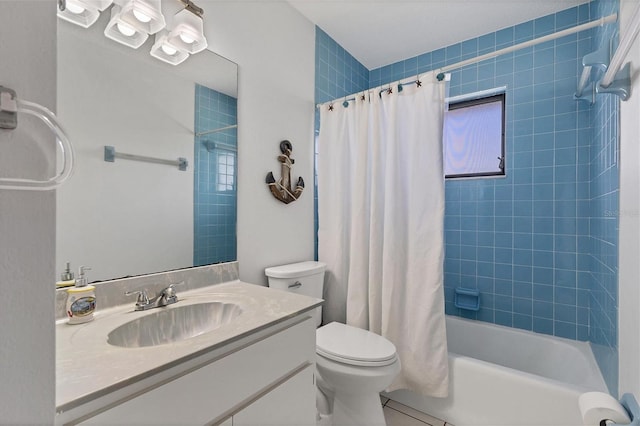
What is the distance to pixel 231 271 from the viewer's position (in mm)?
1497

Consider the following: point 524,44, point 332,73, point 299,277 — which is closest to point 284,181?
point 299,277

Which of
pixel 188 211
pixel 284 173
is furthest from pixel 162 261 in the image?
pixel 284 173

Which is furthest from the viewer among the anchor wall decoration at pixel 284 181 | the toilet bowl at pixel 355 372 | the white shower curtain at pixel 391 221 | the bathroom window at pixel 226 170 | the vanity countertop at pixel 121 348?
the anchor wall decoration at pixel 284 181

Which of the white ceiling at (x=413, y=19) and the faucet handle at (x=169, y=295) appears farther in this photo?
the white ceiling at (x=413, y=19)

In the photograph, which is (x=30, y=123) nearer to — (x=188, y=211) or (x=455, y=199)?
(x=188, y=211)

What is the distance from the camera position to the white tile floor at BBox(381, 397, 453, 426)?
1.61 m

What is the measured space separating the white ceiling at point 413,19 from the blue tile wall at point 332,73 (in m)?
0.07

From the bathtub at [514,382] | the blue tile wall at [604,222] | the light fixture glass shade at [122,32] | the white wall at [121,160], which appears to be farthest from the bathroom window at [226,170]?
the blue tile wall at [604,222]

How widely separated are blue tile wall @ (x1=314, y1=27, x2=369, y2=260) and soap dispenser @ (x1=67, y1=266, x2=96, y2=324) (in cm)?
135

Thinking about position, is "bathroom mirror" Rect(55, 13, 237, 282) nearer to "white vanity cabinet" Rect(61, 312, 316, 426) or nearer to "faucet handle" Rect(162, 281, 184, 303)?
"faucet handle" Rect(162, 281, 184, 303)

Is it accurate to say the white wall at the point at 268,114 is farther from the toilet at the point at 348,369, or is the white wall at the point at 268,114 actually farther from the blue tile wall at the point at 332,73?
the toilet at the point at 348,369

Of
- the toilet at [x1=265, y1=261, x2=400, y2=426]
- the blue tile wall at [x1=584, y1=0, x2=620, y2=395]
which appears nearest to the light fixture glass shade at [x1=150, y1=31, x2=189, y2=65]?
the toilet at [x1=265, y1=261, x2=400, y2=426]

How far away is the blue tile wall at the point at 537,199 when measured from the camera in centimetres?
184

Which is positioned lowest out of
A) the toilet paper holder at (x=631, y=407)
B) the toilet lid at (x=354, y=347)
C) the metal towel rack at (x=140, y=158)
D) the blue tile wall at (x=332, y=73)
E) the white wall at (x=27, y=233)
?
the toilet lid at (x=354, y=347)
